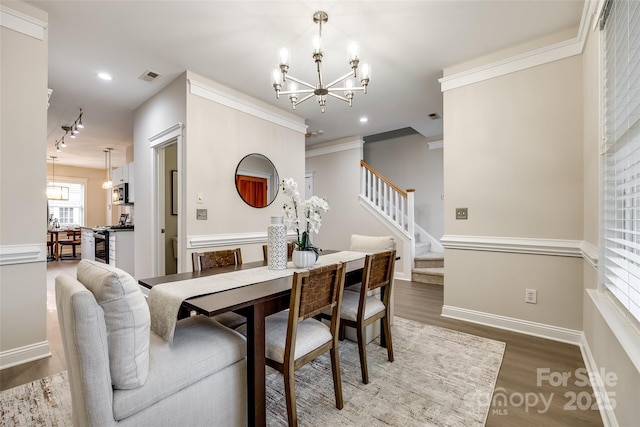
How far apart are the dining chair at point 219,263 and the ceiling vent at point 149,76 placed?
2.22 meters

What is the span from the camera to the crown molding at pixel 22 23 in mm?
2145

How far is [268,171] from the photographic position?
4121 mm

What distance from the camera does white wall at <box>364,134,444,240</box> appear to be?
19.4 ft

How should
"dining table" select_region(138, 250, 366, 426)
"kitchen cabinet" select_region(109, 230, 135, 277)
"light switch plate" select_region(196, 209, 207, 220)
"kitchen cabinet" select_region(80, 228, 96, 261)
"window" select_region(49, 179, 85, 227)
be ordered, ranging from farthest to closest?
"window" select_region(49, 179, 85, 227) → "kitchen cabinet" select_region(80, 228, 96, 261) → "kitchen cabinet" select_region(109, 230, 135, 277) → "light switch plate" select_region(196, 209, 207, 220) → "dining table" select_region(138, 250, 366, 426)

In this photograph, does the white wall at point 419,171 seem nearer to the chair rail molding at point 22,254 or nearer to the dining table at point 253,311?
the dining table at point 253,311

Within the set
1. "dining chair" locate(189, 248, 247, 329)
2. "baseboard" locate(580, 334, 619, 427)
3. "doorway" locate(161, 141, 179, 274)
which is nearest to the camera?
"baseboard" locate(580, 334, 619, 427)

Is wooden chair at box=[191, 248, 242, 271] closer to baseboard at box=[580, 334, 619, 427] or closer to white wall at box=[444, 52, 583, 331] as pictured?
white wall at box=[444, 52, 583, 331]

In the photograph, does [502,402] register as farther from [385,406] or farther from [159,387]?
[159,387]

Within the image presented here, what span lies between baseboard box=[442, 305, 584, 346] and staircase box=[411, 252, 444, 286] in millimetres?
1483

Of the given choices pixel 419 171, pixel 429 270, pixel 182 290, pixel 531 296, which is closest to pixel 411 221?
pixel 429 270

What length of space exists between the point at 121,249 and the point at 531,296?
557 cm

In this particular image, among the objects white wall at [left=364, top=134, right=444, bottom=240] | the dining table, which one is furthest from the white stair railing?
the dining table

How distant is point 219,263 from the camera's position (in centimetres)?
243

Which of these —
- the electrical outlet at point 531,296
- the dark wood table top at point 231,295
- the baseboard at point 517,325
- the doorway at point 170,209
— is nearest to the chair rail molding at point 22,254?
the dark wood table top at point 231,295
